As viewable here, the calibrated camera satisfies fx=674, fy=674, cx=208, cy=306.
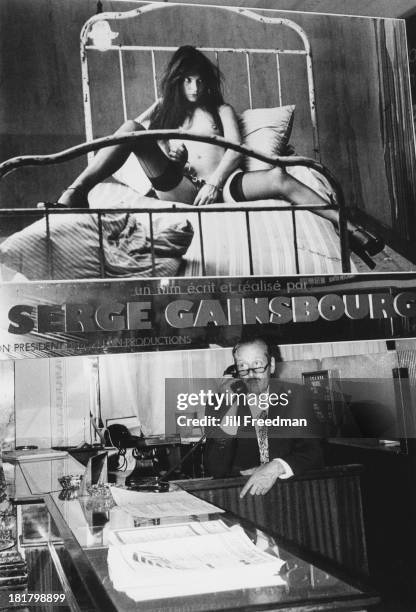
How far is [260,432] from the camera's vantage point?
3.04 metres

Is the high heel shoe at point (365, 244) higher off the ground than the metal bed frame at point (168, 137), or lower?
lower

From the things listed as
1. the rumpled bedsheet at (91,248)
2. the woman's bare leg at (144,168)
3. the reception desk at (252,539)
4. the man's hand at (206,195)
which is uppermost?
the woman's bare leg at (144,168)

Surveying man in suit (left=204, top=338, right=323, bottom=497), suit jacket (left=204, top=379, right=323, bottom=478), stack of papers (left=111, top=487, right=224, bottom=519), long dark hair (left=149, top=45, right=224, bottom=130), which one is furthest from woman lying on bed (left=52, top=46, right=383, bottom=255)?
stack of papers (left=111, top=487, right=224, bottom=519)

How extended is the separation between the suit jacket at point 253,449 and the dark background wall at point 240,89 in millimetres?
1196

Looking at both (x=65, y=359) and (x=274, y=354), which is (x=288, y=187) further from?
(x=65, y=359)

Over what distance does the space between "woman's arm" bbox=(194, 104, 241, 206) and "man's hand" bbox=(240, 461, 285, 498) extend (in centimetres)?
138

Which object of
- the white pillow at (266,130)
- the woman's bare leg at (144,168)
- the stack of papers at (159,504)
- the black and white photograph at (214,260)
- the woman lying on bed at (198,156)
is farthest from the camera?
the white pillow at (266,130)

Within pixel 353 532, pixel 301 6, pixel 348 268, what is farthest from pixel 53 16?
pixel 353 532

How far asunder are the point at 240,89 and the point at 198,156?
417 mm

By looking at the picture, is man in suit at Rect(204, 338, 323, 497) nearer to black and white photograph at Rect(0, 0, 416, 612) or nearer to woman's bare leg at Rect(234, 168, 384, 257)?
black and white photograph at Rect(0, 0, 416, 612)

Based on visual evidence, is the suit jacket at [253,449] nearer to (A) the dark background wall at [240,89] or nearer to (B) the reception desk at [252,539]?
(B) the reception desk at [252,539]

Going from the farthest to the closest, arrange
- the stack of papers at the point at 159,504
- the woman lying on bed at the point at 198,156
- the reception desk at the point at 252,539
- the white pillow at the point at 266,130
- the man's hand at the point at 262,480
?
the white pillow at the point at 266,130 < the woman lying on bed at the point at 198,156 < the man's hand at the point at 262,480 < the stack of papers at the point at 159,504 < the reception desk at the point at 252,539

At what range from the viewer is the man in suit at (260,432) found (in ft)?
8.79

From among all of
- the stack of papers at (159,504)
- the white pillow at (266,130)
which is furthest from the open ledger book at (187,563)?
the white pillow at (266,130)
